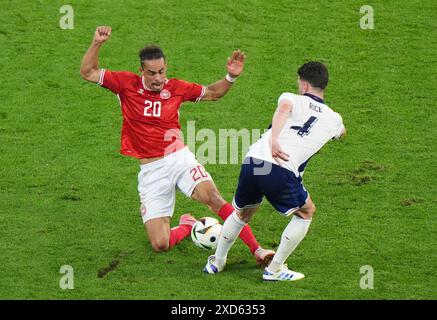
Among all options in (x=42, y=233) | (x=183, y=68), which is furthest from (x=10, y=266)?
(x=183, y=68)

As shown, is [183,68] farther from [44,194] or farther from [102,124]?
[44,194]

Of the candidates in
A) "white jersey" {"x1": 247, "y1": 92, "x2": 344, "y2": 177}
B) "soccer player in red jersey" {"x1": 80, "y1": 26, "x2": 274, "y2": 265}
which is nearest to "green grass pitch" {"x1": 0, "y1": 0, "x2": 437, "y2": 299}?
"soccer player in red jersey" {"x1": 80, "y1": 26, "x2": 274, "y2": 265}

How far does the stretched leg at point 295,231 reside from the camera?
8.41m

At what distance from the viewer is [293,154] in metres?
8.30

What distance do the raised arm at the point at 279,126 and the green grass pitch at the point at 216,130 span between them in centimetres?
124

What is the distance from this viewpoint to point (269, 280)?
8617 millimetres

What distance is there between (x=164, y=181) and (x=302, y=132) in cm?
194

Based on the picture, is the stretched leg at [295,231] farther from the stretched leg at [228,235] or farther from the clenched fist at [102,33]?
the clenched fist at [102,33]

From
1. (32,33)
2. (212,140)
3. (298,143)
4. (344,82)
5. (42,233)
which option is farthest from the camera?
(32,33)

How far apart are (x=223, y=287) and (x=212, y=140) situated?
3613 millimetres

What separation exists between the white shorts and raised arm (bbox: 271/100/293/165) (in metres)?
1.67

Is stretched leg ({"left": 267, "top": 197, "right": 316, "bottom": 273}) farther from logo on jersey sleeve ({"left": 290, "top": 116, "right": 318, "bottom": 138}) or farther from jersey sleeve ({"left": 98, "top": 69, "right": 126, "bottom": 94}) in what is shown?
jersey sleeve ({"left": 98, "top": 69, "right": 126, "bottom": 94})

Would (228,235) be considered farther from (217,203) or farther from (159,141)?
(159,141)

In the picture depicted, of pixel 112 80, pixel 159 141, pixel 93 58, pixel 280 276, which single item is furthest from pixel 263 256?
pixel 93 58
